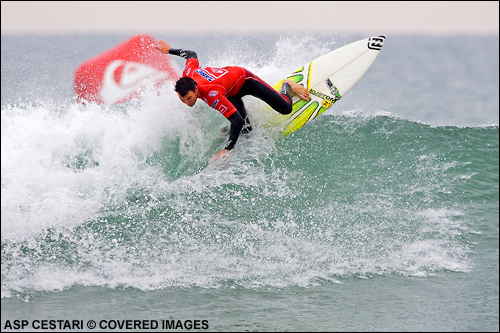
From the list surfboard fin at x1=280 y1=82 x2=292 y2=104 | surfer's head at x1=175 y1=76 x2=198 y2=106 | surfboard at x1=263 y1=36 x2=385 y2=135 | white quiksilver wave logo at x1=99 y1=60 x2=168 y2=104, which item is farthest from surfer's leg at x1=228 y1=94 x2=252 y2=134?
white quiksilver wave logo at x1=99 y1=60 x2=168 y2=104

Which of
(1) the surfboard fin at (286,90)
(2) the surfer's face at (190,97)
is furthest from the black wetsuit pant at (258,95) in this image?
(2) the surfer's face at (190,97)

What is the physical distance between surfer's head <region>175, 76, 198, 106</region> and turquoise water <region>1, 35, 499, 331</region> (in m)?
0.92

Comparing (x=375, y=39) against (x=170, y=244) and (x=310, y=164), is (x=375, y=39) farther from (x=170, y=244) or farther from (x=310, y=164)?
(x=170, y=244)

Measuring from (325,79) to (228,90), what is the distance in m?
1.72

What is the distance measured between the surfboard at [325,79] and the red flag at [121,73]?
2.78 metres

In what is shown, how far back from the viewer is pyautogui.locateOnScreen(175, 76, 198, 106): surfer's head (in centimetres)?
507

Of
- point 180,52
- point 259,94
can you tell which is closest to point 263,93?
point 259,94

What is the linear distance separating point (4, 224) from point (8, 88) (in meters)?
8.21

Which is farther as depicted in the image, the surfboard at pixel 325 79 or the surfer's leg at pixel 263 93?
the surfboard at pixel 325 79

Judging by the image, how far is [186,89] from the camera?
5066mm

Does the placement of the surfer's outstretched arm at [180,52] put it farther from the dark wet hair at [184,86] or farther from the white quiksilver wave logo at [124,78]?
the white quiksilver wave logo at [124,78]

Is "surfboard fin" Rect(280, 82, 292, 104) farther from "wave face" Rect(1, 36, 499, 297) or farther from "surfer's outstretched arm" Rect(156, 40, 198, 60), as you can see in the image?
"surfer's outstretched arm" Rect(156, 40, 198, 60)

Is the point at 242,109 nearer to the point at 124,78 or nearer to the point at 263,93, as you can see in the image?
the point at 263,93

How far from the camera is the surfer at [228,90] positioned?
17.0ft
